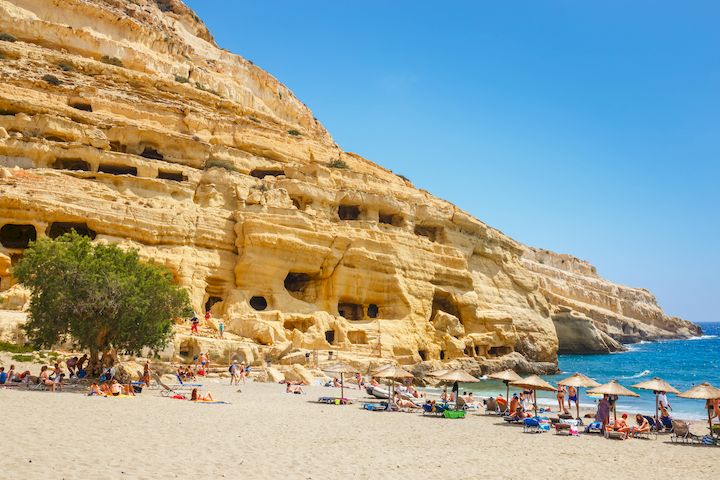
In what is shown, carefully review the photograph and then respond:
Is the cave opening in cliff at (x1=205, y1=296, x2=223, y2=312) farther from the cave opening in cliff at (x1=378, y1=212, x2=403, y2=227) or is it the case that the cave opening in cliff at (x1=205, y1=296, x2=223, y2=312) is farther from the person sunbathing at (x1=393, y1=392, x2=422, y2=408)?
the person sunbathing at (x1=393, y1=392, x2=422, y2=408)

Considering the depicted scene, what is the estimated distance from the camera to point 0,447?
9.09 meters

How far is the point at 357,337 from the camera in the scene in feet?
105

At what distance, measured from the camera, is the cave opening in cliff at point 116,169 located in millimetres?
32062

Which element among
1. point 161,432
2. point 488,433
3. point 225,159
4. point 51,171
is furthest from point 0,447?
point 225,159

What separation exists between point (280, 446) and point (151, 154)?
92.2 feet

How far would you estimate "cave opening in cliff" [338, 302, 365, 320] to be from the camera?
120 ft

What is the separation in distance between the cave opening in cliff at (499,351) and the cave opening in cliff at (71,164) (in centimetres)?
2832

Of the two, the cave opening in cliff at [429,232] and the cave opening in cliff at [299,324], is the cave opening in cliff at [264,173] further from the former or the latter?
the cave opening in cliff at [299,324]

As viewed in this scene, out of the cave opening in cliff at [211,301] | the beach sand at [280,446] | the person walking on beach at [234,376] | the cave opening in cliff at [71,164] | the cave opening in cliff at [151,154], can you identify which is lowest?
the beach sand at [280,446]

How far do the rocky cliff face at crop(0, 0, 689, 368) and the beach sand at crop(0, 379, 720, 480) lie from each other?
10.8 m

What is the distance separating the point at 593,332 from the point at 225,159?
5000 centimetres

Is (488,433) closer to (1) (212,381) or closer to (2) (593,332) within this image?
(1) (212,381)

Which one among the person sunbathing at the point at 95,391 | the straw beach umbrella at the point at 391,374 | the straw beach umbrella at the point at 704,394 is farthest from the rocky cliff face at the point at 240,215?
the straw beach umbrella at the point at 704,394

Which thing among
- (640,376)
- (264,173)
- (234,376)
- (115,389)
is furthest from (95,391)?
(640,376)
